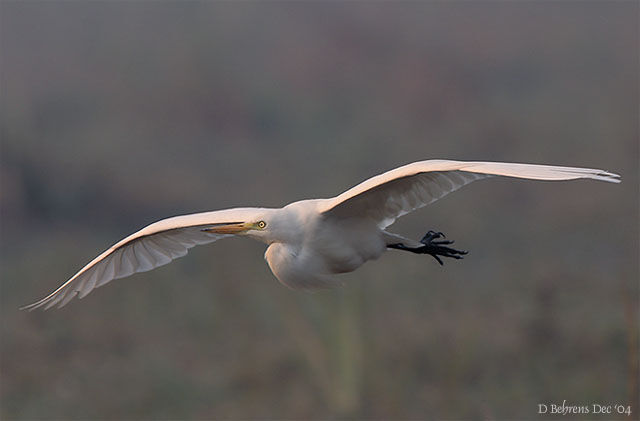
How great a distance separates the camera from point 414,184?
5035mm

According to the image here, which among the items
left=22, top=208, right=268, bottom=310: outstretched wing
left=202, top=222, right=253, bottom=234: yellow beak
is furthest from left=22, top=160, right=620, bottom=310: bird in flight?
left=22, top=208, right=268, bottom=310: outstretched wing

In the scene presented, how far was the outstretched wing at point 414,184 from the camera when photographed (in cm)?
399

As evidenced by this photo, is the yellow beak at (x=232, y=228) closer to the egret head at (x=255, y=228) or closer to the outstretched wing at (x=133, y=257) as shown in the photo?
the egret head at (x=255, y=228)

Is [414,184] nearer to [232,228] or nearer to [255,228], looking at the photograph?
[255,228]

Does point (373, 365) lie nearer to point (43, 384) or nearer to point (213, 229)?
point (43, 384)

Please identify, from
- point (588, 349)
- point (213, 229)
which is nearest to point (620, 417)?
point (588, 349)

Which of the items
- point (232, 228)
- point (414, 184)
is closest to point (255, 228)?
point (232, 228)

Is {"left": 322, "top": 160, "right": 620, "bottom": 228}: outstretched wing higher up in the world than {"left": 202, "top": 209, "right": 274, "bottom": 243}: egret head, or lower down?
higher up

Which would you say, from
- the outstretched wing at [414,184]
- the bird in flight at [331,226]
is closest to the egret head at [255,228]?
the bird in flight at [331,226]

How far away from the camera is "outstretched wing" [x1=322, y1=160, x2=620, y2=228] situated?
13.1ft

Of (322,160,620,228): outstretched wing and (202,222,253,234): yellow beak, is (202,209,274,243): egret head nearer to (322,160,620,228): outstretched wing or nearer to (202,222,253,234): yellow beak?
(202,222,253,234): yellow beak

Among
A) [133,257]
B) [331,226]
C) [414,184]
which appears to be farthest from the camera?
[133,257]

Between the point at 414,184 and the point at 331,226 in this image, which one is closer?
the point at 331,226

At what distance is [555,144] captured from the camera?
65.8 feet
